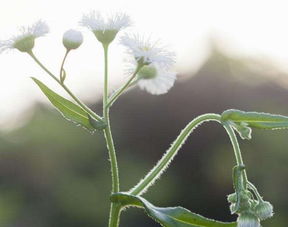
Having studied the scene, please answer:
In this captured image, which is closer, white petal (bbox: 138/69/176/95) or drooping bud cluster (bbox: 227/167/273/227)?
drooping bud cluster (bbox: 227/167/273/227)

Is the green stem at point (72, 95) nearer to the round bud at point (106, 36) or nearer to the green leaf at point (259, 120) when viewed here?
the round bud at point (106, 36)

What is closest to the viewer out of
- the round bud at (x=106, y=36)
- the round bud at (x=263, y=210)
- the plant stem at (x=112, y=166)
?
the plant stem at (x=112, y=166)

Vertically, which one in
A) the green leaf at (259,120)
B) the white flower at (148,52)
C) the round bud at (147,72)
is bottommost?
the green leaf at (259,120)

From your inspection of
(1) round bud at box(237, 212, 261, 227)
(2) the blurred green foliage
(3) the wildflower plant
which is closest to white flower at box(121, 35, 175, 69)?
(3) the wildflower plant

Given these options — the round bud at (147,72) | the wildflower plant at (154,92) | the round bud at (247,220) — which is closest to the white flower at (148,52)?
the wildflower plant at (154,92)

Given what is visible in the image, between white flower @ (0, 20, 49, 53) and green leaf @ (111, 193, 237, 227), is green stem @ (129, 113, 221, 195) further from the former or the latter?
white flower @ (0, 20, 49, 53)

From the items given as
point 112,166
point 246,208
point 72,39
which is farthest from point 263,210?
point 72,39
